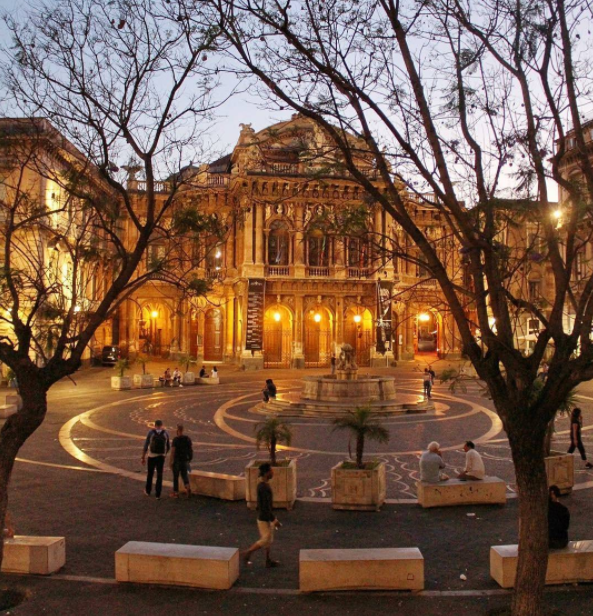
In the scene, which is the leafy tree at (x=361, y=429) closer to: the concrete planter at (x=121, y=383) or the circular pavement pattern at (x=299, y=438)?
the circular pavement pattern at (x=299, y=438)

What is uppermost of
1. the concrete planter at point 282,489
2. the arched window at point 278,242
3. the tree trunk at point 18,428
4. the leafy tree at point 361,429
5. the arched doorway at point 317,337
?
the arched window at point 278,242

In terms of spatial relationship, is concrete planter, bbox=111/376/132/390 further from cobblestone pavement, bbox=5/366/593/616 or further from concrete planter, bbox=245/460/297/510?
concrete planter, bbox=245/460/297/510

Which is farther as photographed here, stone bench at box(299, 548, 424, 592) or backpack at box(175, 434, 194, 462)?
backpack at box(175, 434, 194, 462)

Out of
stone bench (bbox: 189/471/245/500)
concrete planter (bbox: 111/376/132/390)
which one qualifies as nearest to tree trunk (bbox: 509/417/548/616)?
stone bench (bbox: 189/471/245/500)

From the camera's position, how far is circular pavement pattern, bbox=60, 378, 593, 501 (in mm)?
13336

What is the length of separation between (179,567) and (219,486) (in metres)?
3.93

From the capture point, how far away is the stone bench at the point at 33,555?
25.4ft

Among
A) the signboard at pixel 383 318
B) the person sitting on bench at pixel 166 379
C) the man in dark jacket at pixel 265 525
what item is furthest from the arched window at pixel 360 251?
the signboard at pixel 383 318

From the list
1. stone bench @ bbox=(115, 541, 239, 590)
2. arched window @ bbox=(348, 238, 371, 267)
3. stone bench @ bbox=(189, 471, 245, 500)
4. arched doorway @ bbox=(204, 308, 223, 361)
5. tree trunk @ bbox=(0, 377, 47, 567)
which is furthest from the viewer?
arched doorway @ bbox=(204, 308, 223, 361)

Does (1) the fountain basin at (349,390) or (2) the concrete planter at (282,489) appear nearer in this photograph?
(2) the concrete planter at (282,489)

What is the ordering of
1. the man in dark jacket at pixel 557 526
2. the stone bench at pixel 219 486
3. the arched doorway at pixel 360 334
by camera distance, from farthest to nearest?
1. the arched doorway at pixel 360 334
2. the stone bench at pixel 219 486
3. the man in dark jacket at pixel 557 526

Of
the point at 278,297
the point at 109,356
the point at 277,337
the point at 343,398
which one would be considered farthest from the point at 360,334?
the point at 343,398

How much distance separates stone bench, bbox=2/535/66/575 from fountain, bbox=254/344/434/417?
1394 centimetres

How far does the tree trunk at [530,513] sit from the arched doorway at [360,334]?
36.8 metres
